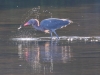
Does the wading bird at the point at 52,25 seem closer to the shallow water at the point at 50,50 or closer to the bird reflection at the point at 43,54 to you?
the shallow water at the point at 50,50

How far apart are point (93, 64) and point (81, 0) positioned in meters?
18.0

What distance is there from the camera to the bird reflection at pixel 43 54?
9.94 m

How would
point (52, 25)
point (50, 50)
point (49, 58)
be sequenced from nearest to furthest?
point (49, 58) → point (50, 50) → point (52, 25)

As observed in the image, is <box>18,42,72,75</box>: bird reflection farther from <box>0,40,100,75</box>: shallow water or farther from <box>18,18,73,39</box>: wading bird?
<box>18,18,73,39</box>: wading bird

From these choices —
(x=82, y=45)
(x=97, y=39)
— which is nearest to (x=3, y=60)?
(x=82, y=45)

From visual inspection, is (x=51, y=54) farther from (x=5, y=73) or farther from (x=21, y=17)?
(x=21, y=17)

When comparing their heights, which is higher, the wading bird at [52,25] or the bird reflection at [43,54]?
the wading bird at [52,25]

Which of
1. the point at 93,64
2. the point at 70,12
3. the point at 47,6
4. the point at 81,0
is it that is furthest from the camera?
the point at 81,0

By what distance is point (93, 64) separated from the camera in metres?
10.1

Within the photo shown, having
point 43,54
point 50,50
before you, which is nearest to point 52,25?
point 50,50

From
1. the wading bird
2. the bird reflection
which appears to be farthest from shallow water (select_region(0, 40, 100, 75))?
the wading bird

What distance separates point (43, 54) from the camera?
1136 cm

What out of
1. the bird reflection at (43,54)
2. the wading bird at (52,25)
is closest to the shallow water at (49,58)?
the bird reflection at (43,54)

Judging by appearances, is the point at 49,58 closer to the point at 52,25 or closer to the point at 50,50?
the point at 50,50
